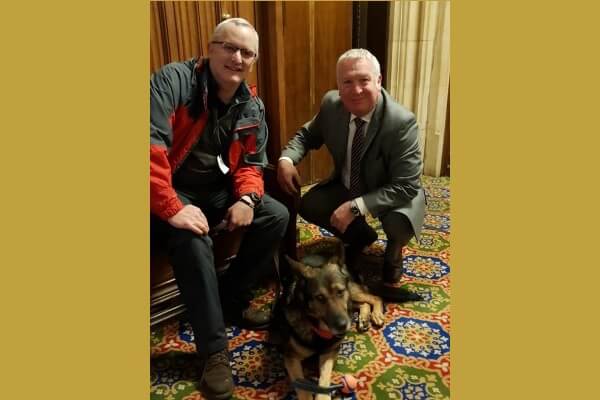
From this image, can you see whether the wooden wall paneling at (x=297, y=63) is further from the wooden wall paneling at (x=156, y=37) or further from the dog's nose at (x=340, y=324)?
the dog's nose at (x=340, y=324)

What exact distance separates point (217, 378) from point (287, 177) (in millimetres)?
998

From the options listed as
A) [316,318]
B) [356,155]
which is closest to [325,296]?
[316,318]

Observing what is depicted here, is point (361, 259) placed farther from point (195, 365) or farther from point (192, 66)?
point (192, 66)

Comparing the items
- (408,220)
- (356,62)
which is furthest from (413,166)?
(356,62)

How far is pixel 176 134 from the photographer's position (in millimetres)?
1855

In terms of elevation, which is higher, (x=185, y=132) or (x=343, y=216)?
(x=185, y=132)

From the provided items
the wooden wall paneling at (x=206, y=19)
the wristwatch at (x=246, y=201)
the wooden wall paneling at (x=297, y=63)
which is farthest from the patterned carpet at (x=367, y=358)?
the wooden wall paneling at (x=297, y=63)

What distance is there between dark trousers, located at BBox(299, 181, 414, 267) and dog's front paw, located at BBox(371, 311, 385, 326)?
35cm

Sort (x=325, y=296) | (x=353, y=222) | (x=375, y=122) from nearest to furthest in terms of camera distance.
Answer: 1. (x=325, y=296)
2. (x=375, y=122)
3. (x=353, y=222)

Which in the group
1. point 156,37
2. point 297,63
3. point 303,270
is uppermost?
point 156,37

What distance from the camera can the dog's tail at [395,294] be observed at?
2.23 metres

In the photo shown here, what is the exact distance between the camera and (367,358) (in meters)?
1.83

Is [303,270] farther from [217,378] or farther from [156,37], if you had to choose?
[156,37]

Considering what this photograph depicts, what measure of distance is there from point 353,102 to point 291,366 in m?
1.28
